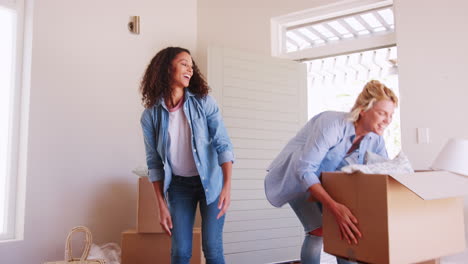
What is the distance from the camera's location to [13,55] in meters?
2.92

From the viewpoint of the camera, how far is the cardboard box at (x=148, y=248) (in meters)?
2.82

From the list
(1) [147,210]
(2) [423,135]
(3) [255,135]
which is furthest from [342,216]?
(3) [255,135]

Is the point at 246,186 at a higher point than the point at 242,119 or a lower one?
lower

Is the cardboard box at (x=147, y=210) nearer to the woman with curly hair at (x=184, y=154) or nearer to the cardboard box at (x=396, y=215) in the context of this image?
the woman with curly hair at (x=184, y=154)

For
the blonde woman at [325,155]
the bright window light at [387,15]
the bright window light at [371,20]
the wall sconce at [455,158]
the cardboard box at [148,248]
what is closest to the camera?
the blonde woman at [325,155]

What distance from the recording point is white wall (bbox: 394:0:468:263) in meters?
2.67

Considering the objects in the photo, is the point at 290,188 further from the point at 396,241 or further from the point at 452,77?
the point at 452,77

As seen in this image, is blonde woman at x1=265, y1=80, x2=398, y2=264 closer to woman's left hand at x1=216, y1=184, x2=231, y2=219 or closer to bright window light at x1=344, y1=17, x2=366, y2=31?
woman's left hand at x1=216, y1=184, x2=231, y2=219

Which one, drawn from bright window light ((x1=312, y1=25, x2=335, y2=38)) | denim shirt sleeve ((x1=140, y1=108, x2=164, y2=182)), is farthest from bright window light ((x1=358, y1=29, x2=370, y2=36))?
denim shirt sleeve ((x1=140, y1=108, x2=164, y2=182))

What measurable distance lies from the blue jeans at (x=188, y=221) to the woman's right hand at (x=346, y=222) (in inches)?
19.6

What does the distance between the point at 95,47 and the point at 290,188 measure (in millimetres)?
2210

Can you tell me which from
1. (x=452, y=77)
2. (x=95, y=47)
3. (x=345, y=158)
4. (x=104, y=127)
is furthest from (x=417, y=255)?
(x=95, y=47)

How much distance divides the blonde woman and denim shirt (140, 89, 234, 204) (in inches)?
10.3

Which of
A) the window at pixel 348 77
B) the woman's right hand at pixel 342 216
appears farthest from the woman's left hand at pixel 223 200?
the window at pixel 348 77
